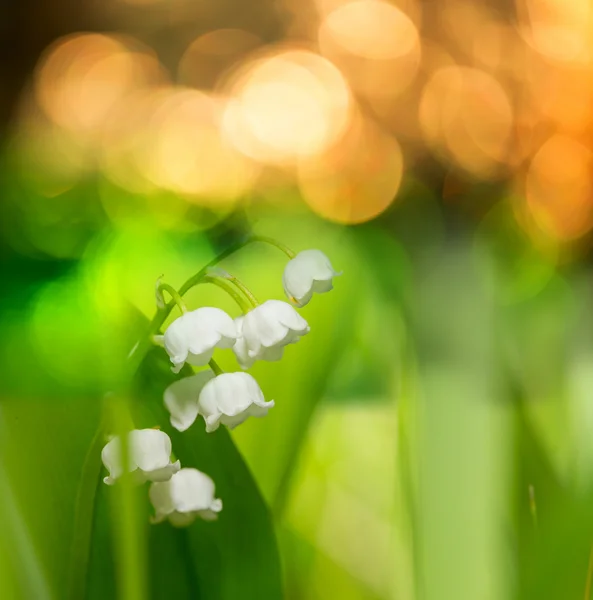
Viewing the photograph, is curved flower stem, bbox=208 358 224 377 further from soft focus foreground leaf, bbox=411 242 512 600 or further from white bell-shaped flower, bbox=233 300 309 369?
soft focus foreground leaf, bbox=411 242 512 600

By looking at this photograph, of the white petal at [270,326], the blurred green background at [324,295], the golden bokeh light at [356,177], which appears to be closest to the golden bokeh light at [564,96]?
the blurred green background at [324,295]

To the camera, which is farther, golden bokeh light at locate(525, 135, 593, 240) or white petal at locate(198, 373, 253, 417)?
golden bokeh light at locate(525, 135, 593, 240)

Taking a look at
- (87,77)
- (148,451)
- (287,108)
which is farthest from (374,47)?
(148,451)

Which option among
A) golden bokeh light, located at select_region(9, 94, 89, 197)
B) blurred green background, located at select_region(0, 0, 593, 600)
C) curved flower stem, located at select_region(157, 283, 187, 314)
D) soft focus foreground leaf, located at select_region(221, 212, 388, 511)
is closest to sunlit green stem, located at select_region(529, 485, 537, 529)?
blurred green background, located at select_region(0, 0, 593, 600)

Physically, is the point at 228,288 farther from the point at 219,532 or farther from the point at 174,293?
the point at 219,532

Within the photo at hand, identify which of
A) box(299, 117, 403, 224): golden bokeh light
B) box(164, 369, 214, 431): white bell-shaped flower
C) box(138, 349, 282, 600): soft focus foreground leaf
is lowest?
box(138, 349, 282, 600): soft focus foreground leaf

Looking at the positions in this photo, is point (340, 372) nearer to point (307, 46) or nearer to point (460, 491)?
point (460, 491)

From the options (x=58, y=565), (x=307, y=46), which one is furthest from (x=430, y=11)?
(x=58, y=565)
